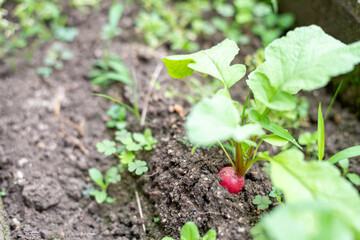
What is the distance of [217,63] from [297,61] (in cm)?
40

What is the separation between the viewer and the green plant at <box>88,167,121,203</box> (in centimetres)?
185

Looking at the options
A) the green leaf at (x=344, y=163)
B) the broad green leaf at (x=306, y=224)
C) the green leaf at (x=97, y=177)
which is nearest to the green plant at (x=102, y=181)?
the green leaf at (x=97, y=177)

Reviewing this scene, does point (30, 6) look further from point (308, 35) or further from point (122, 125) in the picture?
point (308, 35)

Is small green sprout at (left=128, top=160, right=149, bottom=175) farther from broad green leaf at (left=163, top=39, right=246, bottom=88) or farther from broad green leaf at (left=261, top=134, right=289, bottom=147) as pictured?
broad green leaf at (left=261, top=134, right=289, bottom=147)

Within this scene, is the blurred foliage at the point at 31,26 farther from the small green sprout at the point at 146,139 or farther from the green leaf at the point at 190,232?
the green leaf at the point at 190,232

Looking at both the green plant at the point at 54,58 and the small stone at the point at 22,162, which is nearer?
the small stone at the point at 22,162

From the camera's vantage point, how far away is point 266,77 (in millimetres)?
1458

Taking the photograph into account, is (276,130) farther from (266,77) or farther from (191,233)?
(191,233)

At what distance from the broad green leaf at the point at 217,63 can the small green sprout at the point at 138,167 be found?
555 mm

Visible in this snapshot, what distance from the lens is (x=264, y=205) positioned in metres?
1.56

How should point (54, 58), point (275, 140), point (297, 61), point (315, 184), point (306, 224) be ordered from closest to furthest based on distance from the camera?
point (306, 224) → point (315, 184) → point (297, 61) → point (275, 140) → point (54, 58)

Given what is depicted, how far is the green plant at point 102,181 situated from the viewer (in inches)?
73.0

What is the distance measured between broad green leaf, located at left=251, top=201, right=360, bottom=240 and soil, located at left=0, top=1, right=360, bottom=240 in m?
0.54

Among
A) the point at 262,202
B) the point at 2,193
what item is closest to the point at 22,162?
the point at 2,193
